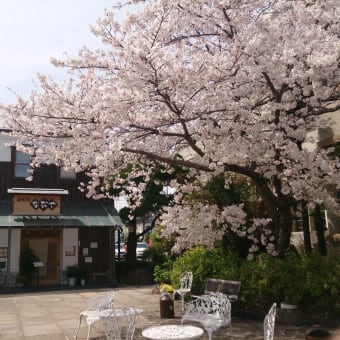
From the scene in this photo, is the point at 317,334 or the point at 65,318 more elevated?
the point at 317,334

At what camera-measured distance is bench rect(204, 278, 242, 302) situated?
9448 millimetres

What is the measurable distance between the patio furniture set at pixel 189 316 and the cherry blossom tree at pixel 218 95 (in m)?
2.82

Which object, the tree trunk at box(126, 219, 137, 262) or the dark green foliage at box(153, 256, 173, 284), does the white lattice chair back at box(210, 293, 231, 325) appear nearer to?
the dark green foliage at box(153, 256, 173, 284)

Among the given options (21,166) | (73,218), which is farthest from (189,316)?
(21,166)

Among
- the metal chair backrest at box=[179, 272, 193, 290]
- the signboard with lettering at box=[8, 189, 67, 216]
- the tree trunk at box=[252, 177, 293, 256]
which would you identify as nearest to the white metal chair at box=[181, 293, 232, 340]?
the metal chair backrest at box=[179, 272, 193, 290]

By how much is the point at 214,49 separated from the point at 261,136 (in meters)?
2.53

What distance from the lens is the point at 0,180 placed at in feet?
66.2

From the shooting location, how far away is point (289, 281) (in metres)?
9.18

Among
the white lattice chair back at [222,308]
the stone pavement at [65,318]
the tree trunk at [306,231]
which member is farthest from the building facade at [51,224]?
the white lattice chair back at [222,308]

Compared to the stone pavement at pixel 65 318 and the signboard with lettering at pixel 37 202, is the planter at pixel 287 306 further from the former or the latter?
the signboard with lettering at pixel 37 202

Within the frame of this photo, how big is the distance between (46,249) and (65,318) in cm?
1039

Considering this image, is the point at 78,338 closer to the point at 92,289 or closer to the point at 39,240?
the point at 92,289

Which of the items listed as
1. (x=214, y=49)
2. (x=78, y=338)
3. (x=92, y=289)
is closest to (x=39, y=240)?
(x=92, y=289)

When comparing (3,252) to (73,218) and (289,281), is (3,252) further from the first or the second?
(289,281)
